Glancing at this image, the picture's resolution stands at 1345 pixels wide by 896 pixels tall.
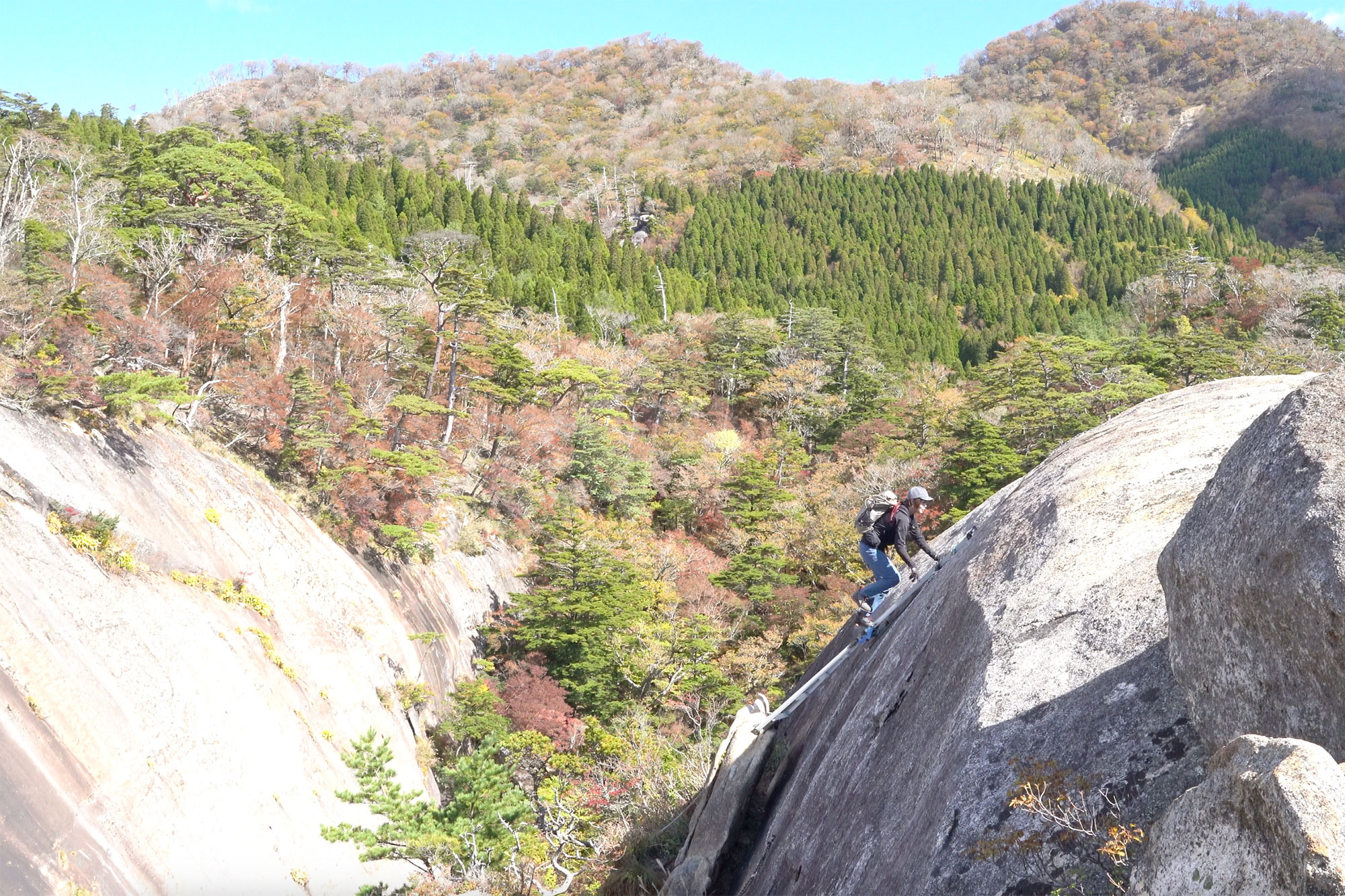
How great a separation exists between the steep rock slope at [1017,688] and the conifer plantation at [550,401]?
15.4 ft

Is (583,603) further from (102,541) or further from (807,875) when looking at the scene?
(807,875)

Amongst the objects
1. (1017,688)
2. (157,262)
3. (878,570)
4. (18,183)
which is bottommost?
(878,570)

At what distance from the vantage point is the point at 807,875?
5793mm

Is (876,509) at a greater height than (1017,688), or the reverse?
(876,509)

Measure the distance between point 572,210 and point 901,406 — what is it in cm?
5978

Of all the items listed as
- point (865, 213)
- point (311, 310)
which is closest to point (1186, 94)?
point (865, 213)

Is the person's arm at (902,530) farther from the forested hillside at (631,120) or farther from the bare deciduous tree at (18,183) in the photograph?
the forested hillside at (631,120)

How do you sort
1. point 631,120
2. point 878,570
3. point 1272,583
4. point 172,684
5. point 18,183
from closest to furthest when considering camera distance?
point 1272,583, point 878,570, point 172,684, point 18,183, point 631,120

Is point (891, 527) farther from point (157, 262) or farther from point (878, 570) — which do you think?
→ point (157, 262)

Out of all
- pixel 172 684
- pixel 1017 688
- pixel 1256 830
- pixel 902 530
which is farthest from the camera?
pixel 172 684

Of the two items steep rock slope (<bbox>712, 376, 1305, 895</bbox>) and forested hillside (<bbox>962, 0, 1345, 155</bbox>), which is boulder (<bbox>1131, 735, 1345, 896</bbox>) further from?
forested hillside (<bbox>962, 0, 1345, 155</bbox>)

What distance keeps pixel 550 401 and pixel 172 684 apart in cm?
2449

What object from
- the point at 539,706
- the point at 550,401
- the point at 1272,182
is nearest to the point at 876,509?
the point at 539,706

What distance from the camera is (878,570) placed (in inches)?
329
